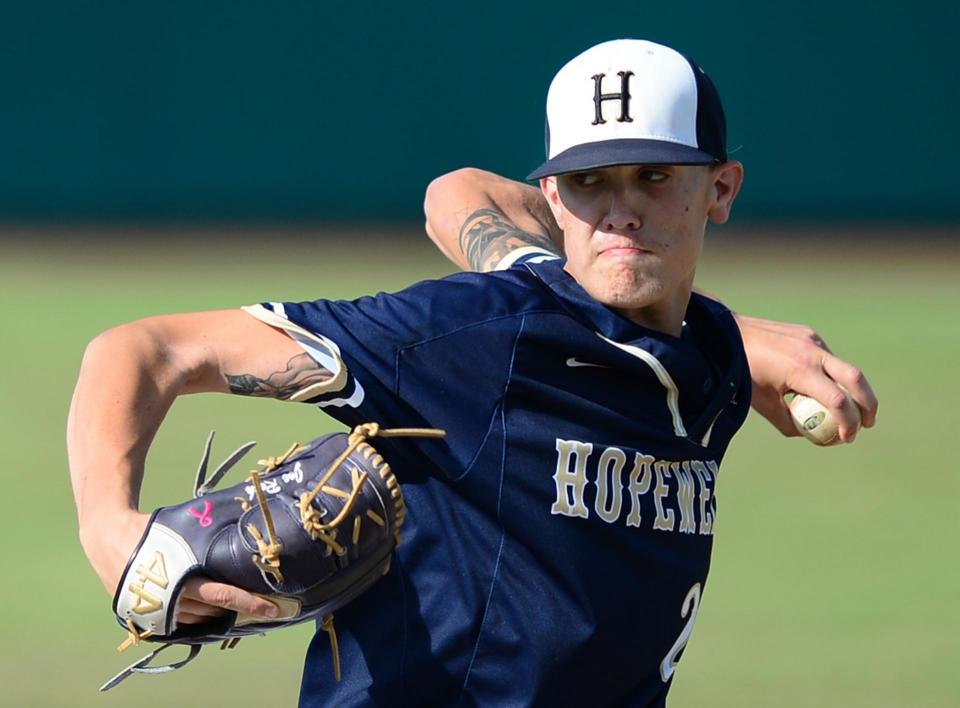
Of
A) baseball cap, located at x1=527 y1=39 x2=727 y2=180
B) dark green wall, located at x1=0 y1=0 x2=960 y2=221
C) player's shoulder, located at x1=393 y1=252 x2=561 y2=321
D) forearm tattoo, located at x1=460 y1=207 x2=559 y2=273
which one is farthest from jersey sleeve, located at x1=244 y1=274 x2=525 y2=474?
dark green wall, located at x1=0 y1=0 x2=960 y2=221

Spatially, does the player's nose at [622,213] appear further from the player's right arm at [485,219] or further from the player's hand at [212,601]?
the player's hand at [212,601]

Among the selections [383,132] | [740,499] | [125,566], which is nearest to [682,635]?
[125,566]

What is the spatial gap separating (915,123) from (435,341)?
1302 cm

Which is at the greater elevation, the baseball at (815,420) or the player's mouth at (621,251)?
the player's mouth at (621,251)

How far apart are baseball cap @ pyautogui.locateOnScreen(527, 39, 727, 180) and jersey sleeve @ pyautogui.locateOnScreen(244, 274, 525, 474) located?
0.30 metres

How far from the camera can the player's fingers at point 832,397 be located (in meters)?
2.92

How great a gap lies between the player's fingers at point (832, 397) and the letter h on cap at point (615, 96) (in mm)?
754

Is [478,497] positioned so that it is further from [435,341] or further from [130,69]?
[130,69]

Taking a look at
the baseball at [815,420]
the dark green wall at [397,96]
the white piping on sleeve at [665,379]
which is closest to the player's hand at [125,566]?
the white piping on sleeve at [665,379]

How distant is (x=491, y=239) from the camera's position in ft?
9.68

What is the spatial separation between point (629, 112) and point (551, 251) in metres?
0.52

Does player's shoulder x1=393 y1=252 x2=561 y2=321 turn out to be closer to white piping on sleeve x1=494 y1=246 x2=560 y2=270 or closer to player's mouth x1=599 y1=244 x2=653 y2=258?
player's mouth x1=599 y1=244 x2=653 y2=258

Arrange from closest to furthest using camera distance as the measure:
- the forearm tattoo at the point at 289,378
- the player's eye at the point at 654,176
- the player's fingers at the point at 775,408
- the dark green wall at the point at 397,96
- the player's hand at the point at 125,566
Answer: the player's hand at the point at 125,566, the forearm tattoo at the point at 289,378, the player's eye at the point at 654,176, the player's fingers at the point at 775,408, the dark green wall at the point at 397,96

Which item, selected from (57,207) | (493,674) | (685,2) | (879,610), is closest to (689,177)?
(493,674)
